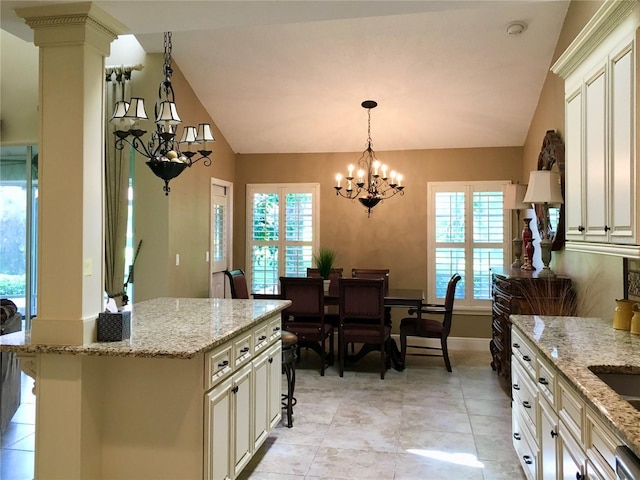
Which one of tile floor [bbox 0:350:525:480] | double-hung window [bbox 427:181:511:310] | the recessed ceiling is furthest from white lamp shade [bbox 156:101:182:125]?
double-hung window [bbox 427:181:511:310]

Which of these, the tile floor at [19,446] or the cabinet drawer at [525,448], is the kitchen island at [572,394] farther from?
the tile floor at [19,446]

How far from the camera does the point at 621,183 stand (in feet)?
7.11

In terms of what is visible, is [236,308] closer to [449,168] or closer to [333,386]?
[333,386]

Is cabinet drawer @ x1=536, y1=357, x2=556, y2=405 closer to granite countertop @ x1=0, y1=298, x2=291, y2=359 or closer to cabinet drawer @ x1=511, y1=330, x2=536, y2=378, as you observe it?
cabinet drawer @ x1=511, y1=330, x2=536, y2=378

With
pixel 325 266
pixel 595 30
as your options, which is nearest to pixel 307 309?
pixel 325 266

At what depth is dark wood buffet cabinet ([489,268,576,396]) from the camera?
3986 mm

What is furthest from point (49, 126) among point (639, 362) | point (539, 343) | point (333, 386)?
point (333, 386)

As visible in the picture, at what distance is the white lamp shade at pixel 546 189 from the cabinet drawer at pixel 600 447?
272cm

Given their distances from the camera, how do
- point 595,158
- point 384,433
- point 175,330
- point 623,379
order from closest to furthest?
point 623,379 → point 595,158 → point 175,330 → point 384,433

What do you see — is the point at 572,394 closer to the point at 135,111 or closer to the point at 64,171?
the point at 64,171

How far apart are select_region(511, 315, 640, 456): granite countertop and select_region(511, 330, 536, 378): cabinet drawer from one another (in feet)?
0.22

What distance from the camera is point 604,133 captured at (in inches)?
92.7

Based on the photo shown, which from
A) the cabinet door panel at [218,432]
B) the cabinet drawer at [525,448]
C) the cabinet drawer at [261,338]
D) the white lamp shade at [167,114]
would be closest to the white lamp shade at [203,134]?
the white lamp shade at [167,114]

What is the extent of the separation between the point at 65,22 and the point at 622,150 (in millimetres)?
2709
